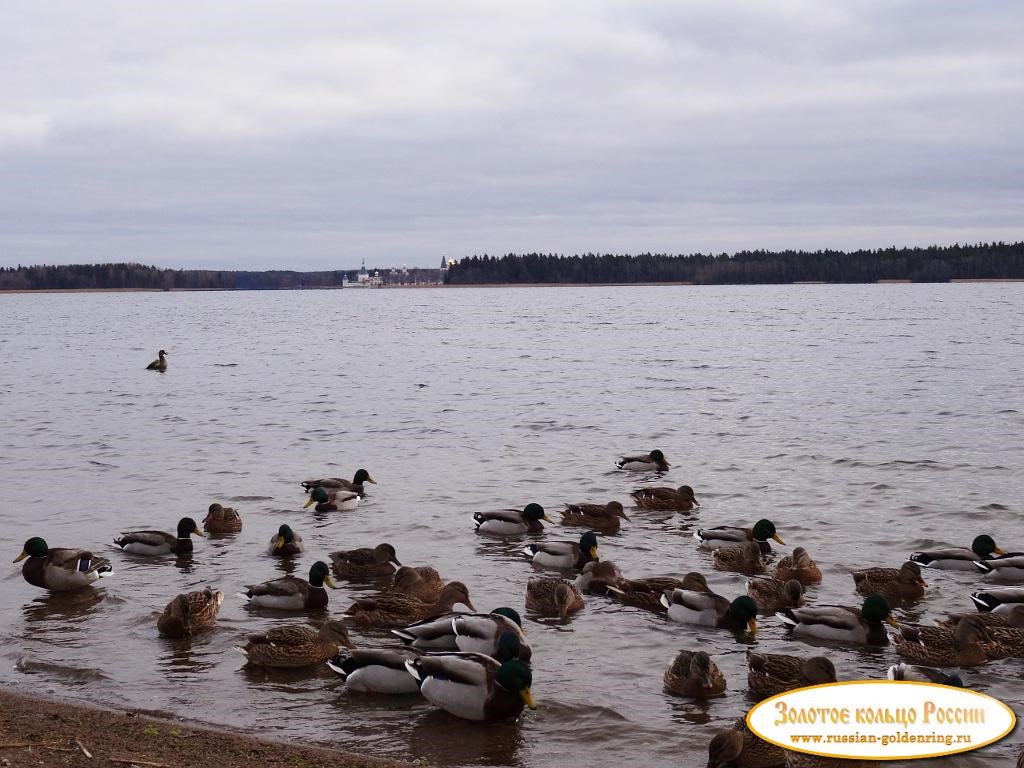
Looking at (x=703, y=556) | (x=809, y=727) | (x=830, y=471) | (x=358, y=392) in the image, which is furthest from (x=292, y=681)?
(x=358, y=392)

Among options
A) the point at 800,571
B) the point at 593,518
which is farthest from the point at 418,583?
the point at 593,518

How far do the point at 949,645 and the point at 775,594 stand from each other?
225 centimetres

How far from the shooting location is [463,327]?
3501 inches

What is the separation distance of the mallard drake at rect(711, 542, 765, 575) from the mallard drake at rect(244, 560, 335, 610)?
16.8ft

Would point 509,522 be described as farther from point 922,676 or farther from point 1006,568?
point 922,676

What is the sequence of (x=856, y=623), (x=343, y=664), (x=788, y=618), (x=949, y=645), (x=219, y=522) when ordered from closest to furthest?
(x=343, y=664)
(x=949, y=645)
(x=856, y=623)
(x=788, y=618)
(x=219, y=522)

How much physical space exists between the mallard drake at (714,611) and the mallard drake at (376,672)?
3325 millimetres

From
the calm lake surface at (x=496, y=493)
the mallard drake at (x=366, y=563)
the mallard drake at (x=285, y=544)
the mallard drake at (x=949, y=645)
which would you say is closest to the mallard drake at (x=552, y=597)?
the calm lake surface at (x=496, y=493)

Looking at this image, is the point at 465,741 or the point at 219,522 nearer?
the point at 465,741

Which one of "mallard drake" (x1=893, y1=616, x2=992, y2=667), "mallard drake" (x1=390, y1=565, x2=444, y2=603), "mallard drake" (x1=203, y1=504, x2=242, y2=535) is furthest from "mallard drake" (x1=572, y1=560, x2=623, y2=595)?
"mallard drake" (x1=203, y1=504, x2=242, y2=535)

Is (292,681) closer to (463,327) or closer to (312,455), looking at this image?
(312,455)

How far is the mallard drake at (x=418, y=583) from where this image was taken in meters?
12.2

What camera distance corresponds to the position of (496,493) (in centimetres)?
1895

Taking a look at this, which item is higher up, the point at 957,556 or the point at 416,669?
the point at 957,556
